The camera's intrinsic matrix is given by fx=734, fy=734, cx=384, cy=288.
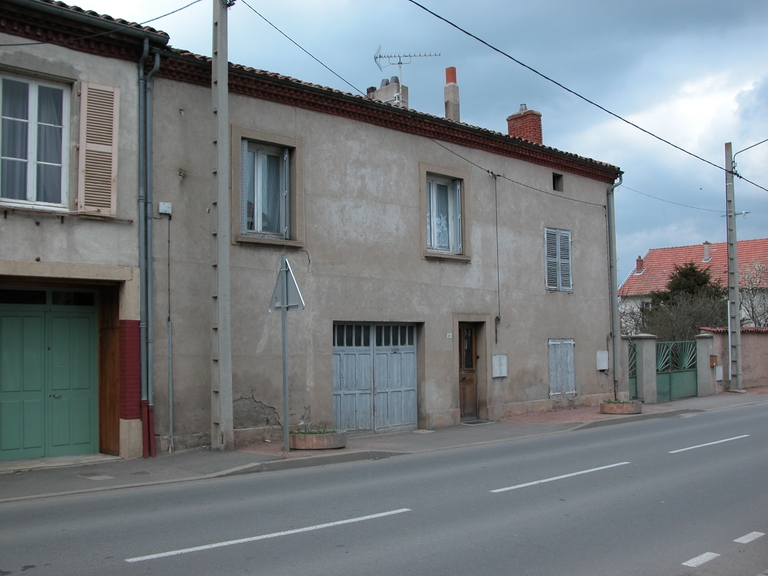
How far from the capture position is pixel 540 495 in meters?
8.54

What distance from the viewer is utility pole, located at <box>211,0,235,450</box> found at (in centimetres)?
1173

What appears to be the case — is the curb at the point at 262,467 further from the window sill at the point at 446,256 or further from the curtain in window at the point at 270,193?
the window sill at the point at 446,256

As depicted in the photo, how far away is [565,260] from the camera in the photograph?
64.2ft

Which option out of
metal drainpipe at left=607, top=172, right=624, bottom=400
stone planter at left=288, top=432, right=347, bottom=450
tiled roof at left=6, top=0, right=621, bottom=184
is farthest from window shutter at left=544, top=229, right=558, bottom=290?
stone planter at left=288, top=432, right=347, bottom=450

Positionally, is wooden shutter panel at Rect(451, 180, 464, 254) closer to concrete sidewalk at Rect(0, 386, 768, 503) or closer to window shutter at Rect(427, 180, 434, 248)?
window shutter at Rect(427, 180, 434, 248)

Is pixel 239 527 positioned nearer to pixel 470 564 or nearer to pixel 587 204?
pixel 470 564

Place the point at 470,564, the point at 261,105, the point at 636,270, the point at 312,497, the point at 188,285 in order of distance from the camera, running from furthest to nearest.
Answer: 1. the point at 636,270
2. the point at 261,105
3. the point at 188,285
4. the point at 312,497
5. the point at 470,564

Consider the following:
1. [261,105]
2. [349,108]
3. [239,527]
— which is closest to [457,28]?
[349,108]

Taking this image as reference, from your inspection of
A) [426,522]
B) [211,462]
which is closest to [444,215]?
[211,462]

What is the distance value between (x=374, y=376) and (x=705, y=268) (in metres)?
32.3

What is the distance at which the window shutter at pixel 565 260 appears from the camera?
63.7ft

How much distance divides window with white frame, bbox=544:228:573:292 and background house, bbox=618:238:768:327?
909 inches

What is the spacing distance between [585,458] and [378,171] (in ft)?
23.4

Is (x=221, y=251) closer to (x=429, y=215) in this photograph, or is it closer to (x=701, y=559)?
(x=429, y=215)
